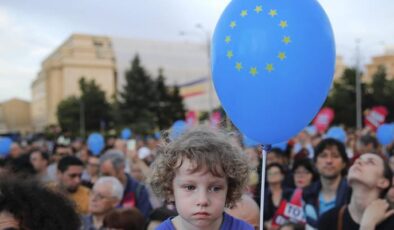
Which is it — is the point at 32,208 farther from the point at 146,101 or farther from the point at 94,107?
the point at 94,107

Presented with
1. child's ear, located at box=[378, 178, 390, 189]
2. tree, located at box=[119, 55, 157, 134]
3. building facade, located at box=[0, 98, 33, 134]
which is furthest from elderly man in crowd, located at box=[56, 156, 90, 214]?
building facade, located at box=[0, 98, 33, 134]

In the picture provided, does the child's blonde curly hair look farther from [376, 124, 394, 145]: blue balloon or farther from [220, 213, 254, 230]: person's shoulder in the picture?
[376, 124, 394, 145]: blue balloon

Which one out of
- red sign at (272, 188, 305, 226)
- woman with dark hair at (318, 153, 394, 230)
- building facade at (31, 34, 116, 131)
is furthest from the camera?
building facade at (31, 34, 116, 131)

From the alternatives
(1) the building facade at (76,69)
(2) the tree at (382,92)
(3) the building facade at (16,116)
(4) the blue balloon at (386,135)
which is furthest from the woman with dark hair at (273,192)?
(3) the building facade at (16,116)

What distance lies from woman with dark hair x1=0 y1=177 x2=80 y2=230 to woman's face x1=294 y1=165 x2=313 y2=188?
3469 mm

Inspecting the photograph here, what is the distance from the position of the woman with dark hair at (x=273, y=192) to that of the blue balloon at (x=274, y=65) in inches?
92.0

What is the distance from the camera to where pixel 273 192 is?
516 cm

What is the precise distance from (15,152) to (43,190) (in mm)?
9029

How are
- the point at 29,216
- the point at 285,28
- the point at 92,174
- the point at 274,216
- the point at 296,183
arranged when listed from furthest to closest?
the point at 92,174 → the point at 296,183 → the point at 274,216 → the point at 285,28 → the point at 29,216

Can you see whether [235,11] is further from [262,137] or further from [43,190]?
[43,190]

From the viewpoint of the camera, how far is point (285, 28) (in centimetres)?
247

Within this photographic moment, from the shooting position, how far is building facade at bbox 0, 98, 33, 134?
100 m

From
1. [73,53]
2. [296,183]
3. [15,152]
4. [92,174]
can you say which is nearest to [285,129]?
[296,183]

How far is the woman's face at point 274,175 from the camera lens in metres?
5.23
